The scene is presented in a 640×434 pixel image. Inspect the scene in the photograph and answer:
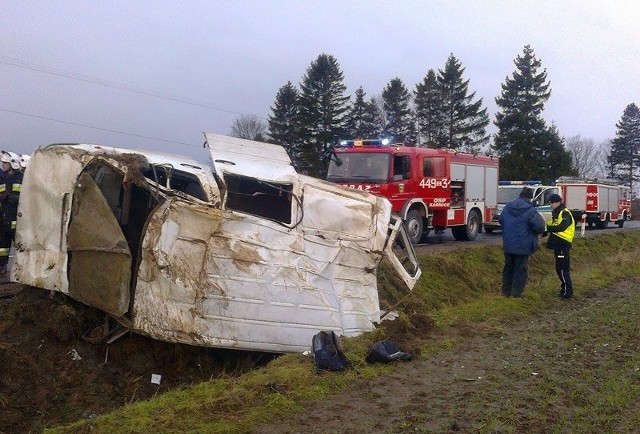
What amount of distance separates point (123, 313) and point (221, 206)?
55.6 inches

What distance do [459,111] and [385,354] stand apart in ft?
158

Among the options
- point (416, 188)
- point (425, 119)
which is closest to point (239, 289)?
→ point (416, 188)

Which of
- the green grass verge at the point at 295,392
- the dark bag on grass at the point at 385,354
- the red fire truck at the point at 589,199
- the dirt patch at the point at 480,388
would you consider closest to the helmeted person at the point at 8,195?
the green grass verge at the point at 295,392

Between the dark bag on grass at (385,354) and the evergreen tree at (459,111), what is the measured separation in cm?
4683

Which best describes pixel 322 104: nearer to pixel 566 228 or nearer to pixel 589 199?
pixel 589 199

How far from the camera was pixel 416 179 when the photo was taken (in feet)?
53.7

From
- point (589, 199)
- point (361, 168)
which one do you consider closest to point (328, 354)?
point (361, 168)

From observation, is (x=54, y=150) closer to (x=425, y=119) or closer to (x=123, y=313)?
(x=123, y=313)

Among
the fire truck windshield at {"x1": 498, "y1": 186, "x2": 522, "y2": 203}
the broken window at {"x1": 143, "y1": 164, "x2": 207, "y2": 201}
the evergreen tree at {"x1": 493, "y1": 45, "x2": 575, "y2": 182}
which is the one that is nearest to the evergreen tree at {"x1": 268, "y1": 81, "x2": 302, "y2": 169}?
the evergreen tree at {"x1": 493, "y1": 45, "x2": 575, "y2": 182}

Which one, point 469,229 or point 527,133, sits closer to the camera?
point 469,229

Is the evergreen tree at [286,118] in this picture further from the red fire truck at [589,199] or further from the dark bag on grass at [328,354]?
the dark bag on grass at [328,354]

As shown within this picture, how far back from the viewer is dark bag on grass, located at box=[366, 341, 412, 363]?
20.2 ft

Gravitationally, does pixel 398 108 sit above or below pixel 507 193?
above

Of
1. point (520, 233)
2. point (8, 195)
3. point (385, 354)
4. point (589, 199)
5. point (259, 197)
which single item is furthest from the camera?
point (589, 199)
